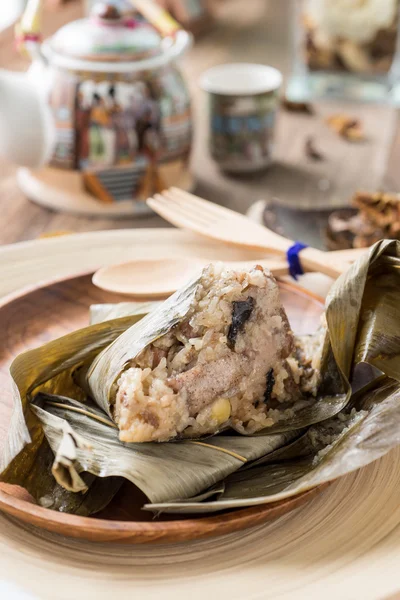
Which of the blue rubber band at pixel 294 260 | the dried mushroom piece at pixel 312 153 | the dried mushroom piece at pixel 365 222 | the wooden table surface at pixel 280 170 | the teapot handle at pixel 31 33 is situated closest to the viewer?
the blue rubber band at pixel 294 260

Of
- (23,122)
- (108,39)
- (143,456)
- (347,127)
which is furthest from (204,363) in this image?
(347,127)

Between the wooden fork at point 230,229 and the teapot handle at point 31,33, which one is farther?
the teapot handle at point 31,33

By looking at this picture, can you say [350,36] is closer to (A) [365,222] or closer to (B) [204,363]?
(A) [365,222]

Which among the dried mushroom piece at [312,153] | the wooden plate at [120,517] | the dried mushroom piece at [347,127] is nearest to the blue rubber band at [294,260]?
the wooden plate at [120,517]

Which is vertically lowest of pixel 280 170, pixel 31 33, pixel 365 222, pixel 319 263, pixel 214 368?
pixel 280 170

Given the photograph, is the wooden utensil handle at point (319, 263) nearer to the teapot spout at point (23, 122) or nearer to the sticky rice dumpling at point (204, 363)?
the sticky rice dumpling at point (204, 363)

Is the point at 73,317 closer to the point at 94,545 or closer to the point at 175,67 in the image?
the point at 94,545

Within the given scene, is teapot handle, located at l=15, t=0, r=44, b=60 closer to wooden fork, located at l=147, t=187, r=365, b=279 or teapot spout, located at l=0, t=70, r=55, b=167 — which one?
teapot spout, located at l=0, t=70, r=55, b=167
